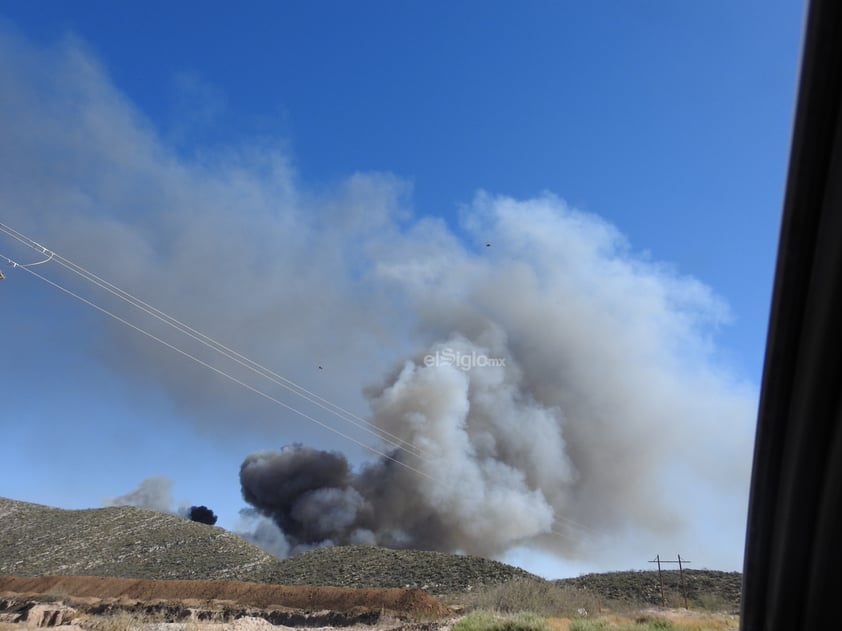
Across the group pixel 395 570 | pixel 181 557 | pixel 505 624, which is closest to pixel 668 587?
pixel 395 570

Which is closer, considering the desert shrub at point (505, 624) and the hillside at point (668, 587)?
the desert shrub at point (505, 624)

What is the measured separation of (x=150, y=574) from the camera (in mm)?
57344

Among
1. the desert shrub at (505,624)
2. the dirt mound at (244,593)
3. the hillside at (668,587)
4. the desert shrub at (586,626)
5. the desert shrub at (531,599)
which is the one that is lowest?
the dirt mound at (244,593)

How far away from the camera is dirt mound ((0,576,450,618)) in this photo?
3750 cm

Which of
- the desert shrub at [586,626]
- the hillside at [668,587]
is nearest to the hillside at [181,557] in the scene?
the hillside at [668,587]

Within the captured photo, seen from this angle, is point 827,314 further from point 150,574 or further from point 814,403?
point 150,574

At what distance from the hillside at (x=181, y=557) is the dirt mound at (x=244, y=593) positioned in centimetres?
704

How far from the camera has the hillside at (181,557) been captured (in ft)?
170

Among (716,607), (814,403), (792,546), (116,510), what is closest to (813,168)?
(814,403)

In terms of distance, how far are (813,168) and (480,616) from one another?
2593 centimetres

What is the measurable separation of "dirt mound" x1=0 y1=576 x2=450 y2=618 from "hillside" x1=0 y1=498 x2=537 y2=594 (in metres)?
7.04

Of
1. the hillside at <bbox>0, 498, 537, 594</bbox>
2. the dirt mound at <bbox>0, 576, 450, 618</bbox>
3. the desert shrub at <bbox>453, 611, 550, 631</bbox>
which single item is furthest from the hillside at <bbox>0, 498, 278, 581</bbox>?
the desert shrub at <bbox>453, 611, 550, 631</bbox>

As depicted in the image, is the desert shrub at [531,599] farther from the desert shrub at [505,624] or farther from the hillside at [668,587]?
the desert shrub at [505,624]

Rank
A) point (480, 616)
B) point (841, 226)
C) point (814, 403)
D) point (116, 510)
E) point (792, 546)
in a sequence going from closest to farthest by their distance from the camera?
1. point (841, 226)
2. point (814, 403)
3. point (792, 546)
4. point (480, 616)
5. point (116, 510)
